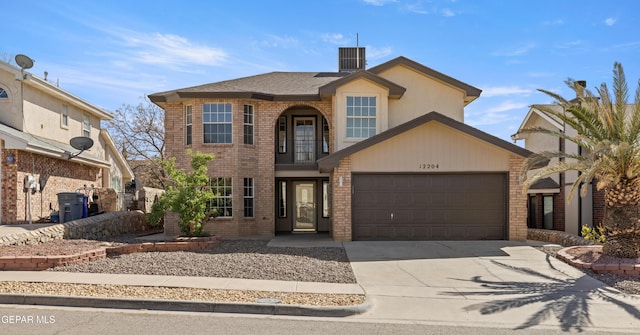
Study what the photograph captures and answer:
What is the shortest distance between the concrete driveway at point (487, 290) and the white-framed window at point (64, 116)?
14.6 metres

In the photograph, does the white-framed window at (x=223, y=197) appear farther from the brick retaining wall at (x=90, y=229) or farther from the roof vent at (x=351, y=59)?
the roof vent at (x=351, y=59)

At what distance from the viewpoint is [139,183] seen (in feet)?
115

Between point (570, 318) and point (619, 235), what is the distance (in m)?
4.94

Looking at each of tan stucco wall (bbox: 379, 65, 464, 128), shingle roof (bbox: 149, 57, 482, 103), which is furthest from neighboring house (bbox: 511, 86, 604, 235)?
shingle roof (bbox: 149, 57, 482, 103)

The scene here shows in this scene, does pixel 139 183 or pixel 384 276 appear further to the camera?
pixel 139 183

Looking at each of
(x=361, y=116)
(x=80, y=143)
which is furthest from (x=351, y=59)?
(x=80, y=143)

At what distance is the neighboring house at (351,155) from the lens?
15.0m

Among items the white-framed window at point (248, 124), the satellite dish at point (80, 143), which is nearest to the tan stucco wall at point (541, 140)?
the white-framed window at point (248, 124)

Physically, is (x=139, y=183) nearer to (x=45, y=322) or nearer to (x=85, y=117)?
(x=85, y=117)

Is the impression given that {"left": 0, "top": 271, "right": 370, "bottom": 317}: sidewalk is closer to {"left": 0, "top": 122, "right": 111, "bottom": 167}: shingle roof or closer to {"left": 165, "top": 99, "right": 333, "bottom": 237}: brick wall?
{"left": 0, "top": 122, "right": 111, "bottom": 167}: shingle roof

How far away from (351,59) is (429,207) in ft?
28.5

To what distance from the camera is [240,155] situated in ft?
55.5

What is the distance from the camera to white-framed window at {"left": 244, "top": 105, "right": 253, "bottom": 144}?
1712 cm

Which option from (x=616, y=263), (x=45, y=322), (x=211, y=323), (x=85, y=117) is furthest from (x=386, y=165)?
(x=85, y=117)
